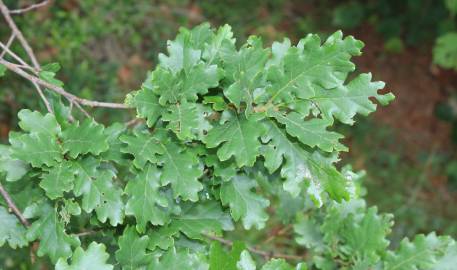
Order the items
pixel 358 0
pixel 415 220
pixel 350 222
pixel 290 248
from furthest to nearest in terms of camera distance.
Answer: pixel 358 0 → pixel 415 220 → pixel 290 248 → pixel 350 222

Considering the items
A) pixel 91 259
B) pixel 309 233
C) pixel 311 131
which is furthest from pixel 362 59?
pixel 91 259

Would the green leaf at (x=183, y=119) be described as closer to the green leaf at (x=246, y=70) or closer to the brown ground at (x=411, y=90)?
the green leaf at (x=246, y=70)

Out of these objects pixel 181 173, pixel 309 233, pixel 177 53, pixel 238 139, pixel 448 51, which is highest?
pixel 177 53

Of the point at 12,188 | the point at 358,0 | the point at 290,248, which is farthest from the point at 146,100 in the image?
the point at 358,0

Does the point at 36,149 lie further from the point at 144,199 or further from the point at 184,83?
the point at 184,83

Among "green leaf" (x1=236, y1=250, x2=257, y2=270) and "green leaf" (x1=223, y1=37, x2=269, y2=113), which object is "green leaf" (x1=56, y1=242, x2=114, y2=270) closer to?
"green leaf" (x1=236, y1=250, x2=257, y2=270)

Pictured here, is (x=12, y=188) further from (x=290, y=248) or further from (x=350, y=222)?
(x=290, y=248)

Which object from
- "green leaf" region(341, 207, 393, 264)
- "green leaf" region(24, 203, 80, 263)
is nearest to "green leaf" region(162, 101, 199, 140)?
"green leaf" region(24, 203, 80, 263)
